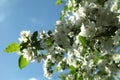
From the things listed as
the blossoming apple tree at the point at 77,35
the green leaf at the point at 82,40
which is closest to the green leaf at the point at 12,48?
the blossoming apple tree at the point at 77,35

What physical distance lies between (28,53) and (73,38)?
26.6 inches

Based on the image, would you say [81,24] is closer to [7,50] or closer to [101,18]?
[101,18]

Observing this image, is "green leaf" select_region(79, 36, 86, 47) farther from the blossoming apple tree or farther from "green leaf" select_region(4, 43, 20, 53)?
"green leaf" select_region(4, 43, 20, 53)

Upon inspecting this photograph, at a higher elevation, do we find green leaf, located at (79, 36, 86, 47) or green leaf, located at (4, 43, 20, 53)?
green leaf, located at (4, 43, 20, 53)

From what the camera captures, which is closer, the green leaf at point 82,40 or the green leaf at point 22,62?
the green leaf at point 82,40

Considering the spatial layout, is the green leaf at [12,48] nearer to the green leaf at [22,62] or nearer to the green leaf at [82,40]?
the green leaf at [22,62]

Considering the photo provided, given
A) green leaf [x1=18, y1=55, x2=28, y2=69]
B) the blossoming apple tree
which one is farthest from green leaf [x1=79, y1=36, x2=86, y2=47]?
green leaf [x1=18, y1=55, x2=28, y2=69]

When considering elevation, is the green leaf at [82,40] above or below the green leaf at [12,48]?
below

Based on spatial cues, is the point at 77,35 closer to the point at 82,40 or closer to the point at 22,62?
the point at 82,40

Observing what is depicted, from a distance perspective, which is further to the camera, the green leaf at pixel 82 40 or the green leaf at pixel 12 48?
the green leaf at pixel 12 48

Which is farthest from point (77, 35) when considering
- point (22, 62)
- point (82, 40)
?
point (22, 62)

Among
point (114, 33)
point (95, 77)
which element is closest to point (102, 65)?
point (95, 77)

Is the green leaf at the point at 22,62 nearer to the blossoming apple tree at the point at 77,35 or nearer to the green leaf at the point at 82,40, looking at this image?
the blossoming apple tree at the point at 77,35

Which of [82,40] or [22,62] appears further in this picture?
[22,62]
